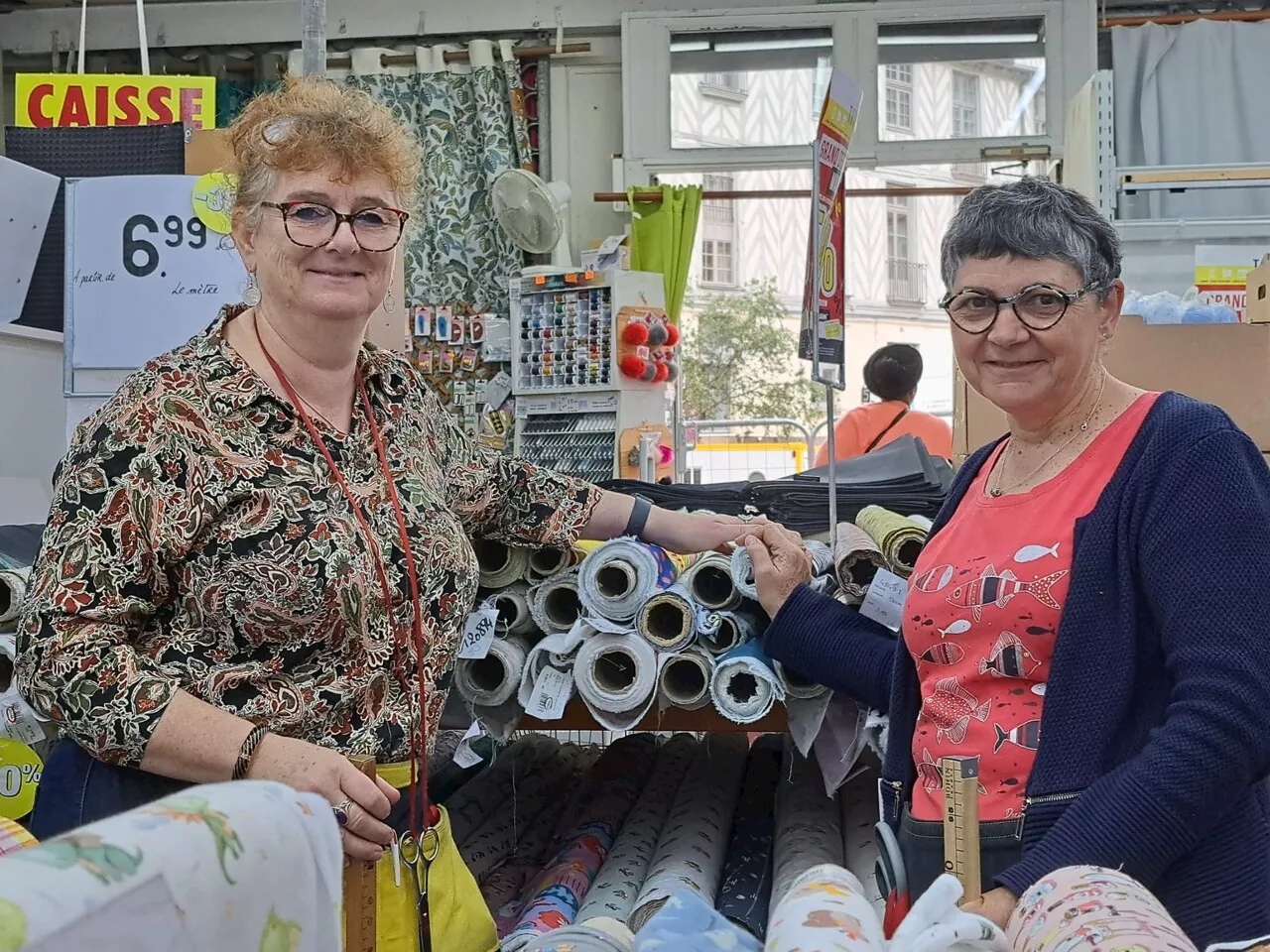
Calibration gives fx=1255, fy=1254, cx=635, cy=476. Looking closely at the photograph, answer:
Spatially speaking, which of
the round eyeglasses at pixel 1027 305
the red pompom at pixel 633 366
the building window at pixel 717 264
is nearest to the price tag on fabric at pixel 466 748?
the round eyeglasses at pixel 1027 305

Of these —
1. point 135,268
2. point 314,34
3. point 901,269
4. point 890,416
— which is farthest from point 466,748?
point 901,269

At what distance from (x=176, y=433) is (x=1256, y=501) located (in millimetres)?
1172

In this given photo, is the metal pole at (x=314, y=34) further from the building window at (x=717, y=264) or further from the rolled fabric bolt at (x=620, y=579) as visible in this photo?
the building window at (x=717, y=264)

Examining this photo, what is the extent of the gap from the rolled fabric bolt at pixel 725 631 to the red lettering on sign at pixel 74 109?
5.88 ft

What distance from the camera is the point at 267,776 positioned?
1.31 meters

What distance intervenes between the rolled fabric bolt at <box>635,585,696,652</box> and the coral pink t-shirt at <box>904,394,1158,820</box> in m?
0.52

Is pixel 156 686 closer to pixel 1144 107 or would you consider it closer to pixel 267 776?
pixel 267 776

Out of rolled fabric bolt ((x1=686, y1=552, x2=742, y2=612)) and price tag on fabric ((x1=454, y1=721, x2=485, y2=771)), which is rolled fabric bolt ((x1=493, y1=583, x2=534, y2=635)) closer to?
price tag on fabric ((x1=454, y1=721, x2=485, y2=771))

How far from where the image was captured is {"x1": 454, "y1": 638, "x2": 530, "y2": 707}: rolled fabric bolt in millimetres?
2047

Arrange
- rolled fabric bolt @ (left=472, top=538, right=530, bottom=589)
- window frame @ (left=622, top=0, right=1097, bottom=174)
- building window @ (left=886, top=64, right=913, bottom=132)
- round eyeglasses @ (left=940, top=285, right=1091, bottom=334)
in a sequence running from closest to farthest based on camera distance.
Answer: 1. round eyeglasses @ (left=940, top=285, right=1091, bottom=334)
2. rolled fabric bolt @ (left=472, top=538, right=530, bottom=589)
3. window frame @ (left=622, top=0, right=1097, bottom=174)
4. building window @ (left=886, top=64, right=913, bottom=132)

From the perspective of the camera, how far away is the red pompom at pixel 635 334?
5.94 meters

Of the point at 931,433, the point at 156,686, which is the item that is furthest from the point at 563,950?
the point at 931,433

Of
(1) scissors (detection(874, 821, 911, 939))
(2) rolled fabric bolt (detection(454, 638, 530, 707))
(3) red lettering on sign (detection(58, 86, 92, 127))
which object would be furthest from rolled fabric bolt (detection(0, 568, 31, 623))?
(1) scissors (detection(874, 821, 911, 939))

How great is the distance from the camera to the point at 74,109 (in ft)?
8.95
